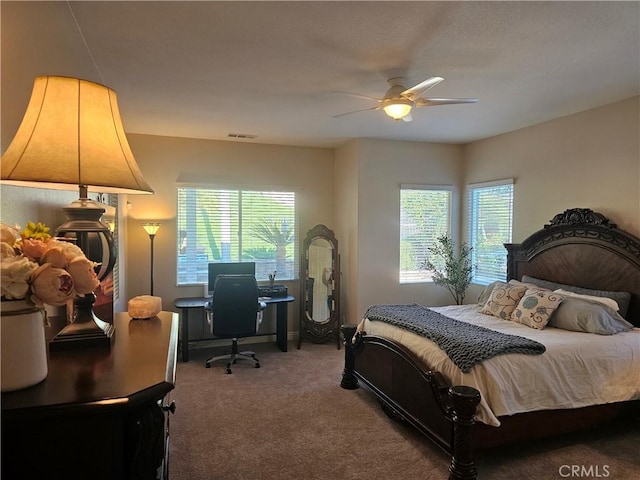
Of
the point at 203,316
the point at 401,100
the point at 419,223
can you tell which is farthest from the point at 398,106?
the point at 203,316

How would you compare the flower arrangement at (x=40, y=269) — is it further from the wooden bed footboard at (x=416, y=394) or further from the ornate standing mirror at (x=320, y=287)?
the ornate standing mirror at (x=320, y=287)

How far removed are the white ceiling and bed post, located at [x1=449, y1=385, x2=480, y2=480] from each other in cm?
215

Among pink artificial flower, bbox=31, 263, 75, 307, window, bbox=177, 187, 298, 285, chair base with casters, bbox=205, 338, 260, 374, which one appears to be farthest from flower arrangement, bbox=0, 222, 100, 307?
window, bbox=177, 187, 298, 285

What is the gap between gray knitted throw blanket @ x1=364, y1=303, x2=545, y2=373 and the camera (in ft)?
8.52

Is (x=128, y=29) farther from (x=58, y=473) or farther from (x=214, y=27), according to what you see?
(x=58, y=473)

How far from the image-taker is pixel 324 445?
2855mm

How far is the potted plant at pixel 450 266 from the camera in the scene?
5.24m

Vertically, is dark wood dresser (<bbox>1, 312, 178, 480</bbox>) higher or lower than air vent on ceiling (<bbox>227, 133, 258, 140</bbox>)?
lower

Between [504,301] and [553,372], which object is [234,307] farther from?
[553,372]

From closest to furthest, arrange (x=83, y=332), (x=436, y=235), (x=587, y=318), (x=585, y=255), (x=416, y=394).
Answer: (x=83, y=332) → (x=416, y=394) → (x=587, y=318) → (x=585, y=255) → (x=436, y=235)

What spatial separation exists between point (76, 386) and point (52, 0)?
1.85 meters

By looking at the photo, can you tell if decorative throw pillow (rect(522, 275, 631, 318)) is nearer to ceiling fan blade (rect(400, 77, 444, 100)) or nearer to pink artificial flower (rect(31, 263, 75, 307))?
ceiling fan blade (rect(400, 77, 444, 100))

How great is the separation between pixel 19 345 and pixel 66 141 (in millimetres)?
574

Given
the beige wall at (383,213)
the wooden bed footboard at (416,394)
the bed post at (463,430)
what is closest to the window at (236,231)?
the beige wall at (383,213)
